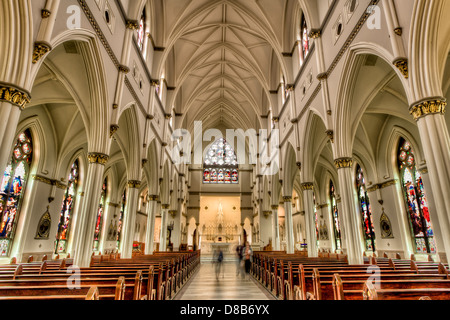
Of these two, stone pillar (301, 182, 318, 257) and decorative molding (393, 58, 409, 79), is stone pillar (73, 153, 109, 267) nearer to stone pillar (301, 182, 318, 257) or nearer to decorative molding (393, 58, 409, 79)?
decorative molding (393, 58, 409, 79)

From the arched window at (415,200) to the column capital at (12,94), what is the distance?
51.4 ft

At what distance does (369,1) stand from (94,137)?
9885 millimetres

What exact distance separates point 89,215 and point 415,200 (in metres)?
15.1

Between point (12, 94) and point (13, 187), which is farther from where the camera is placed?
point (13, 187)

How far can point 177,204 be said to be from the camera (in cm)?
2480

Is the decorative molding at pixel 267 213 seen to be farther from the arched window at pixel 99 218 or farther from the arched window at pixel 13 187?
the arched window at pixel 13 187

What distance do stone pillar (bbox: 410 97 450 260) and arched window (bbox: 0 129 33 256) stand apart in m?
15.9

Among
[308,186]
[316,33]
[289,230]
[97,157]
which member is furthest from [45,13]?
[289,230]

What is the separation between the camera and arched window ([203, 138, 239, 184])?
33.9 metres

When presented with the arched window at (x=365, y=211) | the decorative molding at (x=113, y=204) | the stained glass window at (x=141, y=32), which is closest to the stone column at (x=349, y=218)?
the arched window at (x=365, y=211)

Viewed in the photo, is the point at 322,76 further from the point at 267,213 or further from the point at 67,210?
the point at 67,210

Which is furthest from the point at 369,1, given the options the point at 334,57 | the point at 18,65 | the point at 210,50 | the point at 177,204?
the point at 177,204

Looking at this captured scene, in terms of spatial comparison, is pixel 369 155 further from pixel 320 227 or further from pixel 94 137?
pixel 94 137

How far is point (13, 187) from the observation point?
486 inches
